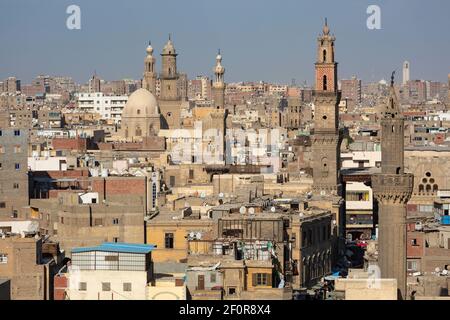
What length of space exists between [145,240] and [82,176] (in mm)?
10252

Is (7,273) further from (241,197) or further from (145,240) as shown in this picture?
(241,197)

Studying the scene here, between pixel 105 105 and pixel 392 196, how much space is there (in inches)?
4142

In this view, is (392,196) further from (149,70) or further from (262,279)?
(149,70)

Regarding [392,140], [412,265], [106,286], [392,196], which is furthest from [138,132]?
[106,286]

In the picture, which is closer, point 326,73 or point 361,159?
point 326,73

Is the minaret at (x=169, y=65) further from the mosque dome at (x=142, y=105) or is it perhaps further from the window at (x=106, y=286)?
the window at (x=106, y=286)

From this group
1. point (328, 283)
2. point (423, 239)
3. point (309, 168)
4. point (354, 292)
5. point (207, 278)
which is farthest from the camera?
point (309, 168)

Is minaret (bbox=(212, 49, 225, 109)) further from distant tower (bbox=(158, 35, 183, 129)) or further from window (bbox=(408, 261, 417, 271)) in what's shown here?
window (bbox=(408, 261, 417, 271))

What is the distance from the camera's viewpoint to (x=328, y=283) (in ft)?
108

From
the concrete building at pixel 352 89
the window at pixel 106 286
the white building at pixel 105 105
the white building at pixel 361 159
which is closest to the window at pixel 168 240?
the window at pixel 106 286

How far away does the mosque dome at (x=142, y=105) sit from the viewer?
261 ft

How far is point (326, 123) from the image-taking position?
4841 centimetres
